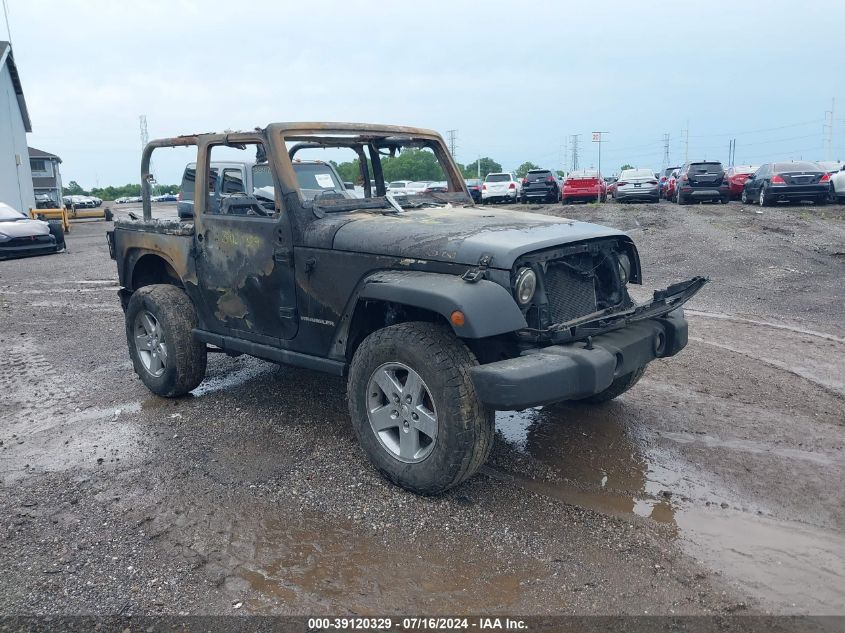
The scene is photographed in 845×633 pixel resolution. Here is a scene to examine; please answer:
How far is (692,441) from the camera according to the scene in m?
4.66

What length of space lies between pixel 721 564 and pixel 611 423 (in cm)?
179

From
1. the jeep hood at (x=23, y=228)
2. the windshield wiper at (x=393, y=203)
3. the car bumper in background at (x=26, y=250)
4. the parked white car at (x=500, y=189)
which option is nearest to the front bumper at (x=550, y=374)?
the windshield wiper at (x=393, y=203)

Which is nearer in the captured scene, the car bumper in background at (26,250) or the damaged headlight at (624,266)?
the damaged headlight at (624,266)

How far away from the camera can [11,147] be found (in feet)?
105

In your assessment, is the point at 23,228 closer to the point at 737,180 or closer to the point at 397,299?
the point at 397,299

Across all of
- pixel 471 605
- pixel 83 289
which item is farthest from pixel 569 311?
pixel 83 289

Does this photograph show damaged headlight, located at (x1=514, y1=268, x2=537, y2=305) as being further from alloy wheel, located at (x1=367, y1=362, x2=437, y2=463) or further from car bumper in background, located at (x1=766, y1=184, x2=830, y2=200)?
car bumper in background, located at (x1=766, y1=184, x2=830, y2=200)

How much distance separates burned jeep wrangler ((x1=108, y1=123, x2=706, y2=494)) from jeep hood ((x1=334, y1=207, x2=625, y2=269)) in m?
0.01

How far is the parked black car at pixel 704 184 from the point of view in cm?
2264

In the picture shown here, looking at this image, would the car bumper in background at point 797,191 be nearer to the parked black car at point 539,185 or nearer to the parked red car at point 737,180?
the parked red car at point 737,180

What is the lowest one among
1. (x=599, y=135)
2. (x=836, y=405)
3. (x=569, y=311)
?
(x=836, y=405)

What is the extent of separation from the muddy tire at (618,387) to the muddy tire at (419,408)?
1.64m

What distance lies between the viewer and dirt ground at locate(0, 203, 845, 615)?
120 inches

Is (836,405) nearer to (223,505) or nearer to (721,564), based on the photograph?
(721,564)
